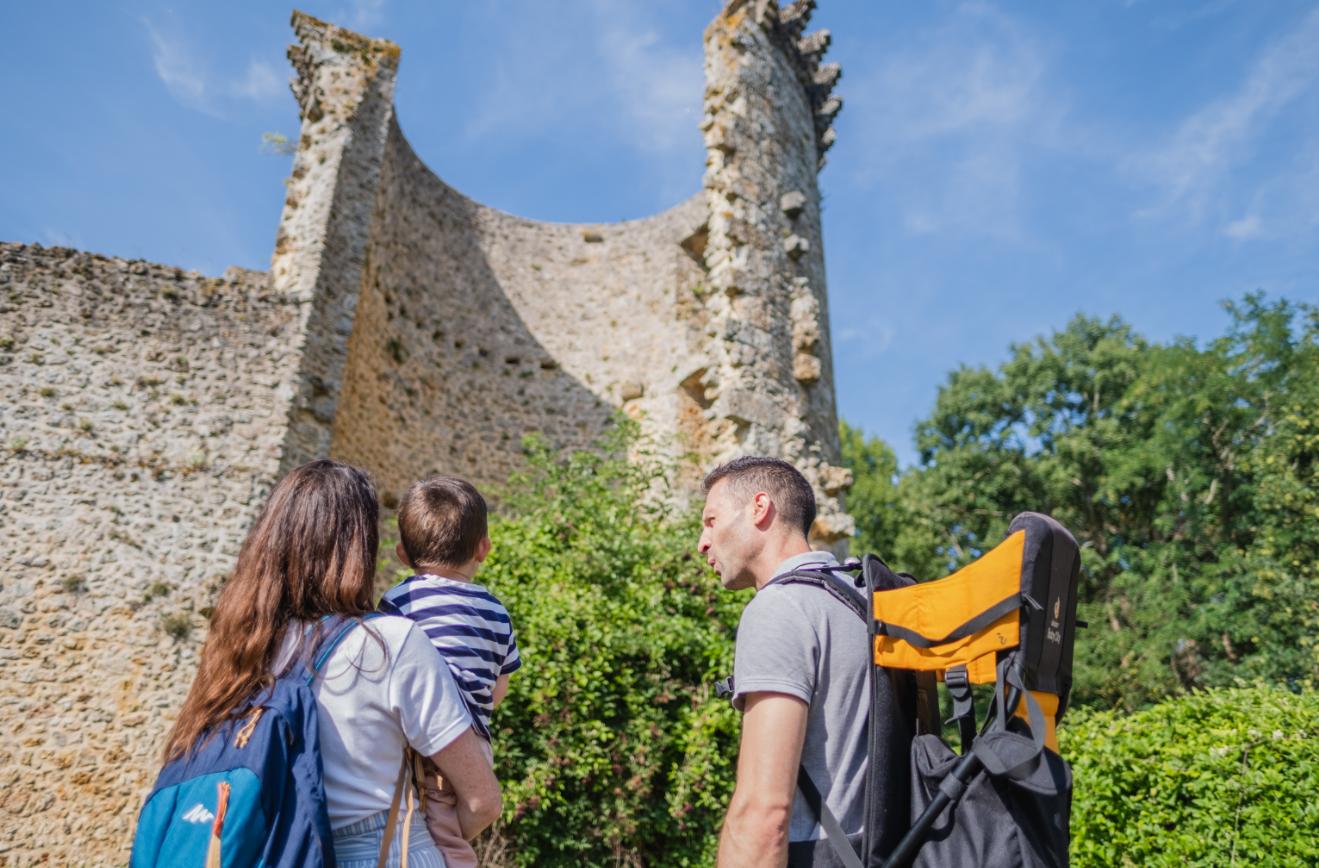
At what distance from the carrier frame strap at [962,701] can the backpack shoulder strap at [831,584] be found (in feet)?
0.80

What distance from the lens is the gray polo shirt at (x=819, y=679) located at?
179cm

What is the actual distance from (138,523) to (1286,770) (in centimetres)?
865

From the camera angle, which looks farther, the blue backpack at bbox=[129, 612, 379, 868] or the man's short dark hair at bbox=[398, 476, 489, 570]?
the man's short dark hair at bbox=[398, 476, 489, 570]

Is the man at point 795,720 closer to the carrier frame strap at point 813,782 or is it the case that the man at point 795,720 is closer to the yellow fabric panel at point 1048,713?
the carrier frame strap at point 813,782

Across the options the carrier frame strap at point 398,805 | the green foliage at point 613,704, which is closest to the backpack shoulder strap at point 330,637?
the carrier frame strap at point 398,805

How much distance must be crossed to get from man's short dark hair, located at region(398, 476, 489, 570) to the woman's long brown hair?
0.47 meters

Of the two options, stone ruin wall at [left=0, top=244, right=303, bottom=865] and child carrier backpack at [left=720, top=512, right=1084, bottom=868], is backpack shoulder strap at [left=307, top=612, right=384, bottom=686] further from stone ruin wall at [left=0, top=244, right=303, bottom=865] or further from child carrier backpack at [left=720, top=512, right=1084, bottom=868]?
stone ruin wall at [left=0, top=244, right=303, bottom=865]

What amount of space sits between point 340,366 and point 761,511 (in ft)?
24.6

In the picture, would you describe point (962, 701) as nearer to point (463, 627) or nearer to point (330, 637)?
point (463, 627)

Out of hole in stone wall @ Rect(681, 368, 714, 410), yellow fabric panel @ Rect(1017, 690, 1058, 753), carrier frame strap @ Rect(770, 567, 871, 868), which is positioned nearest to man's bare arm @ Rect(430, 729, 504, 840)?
carrier frame strap @ Rect(770, 567, 871, 868)

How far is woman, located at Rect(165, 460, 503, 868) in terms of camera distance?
161cm

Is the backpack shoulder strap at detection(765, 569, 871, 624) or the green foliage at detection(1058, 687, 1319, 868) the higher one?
the backpack shoulder strap at detection(765, 569, 871, 624)

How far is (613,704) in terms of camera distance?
221 inches

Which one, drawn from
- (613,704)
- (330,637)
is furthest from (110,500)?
(330,637)
